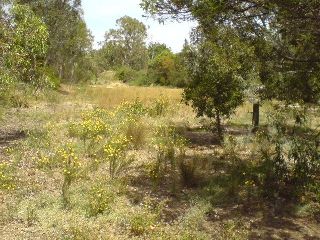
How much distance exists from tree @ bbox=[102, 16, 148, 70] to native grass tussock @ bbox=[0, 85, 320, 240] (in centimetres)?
5358

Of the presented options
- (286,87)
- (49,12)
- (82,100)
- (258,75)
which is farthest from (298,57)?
(49,12)

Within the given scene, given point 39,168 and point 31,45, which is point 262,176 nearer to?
point 39,168

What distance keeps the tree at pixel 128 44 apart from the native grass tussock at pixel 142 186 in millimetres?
53576

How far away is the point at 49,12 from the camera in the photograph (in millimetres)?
28344

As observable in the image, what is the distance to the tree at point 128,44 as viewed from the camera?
6319 cm

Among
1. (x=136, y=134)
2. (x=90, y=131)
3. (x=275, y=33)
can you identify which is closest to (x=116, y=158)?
(x=136, y=134)

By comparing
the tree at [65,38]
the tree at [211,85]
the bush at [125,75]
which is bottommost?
the tree at [211,85]

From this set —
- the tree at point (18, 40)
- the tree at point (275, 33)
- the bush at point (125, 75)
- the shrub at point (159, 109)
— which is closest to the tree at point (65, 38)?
the bush at point (125, 75)

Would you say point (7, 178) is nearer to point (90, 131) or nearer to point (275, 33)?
point (90, 131)

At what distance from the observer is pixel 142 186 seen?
7836 millimetres

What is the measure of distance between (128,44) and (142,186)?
190 feet

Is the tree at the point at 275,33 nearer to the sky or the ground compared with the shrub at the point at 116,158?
nearer to the sky

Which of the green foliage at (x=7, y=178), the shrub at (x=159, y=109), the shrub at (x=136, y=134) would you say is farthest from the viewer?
the shrub at (x=159, y=109)

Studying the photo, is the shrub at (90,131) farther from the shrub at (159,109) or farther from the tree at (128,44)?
the tree at (128,44)
